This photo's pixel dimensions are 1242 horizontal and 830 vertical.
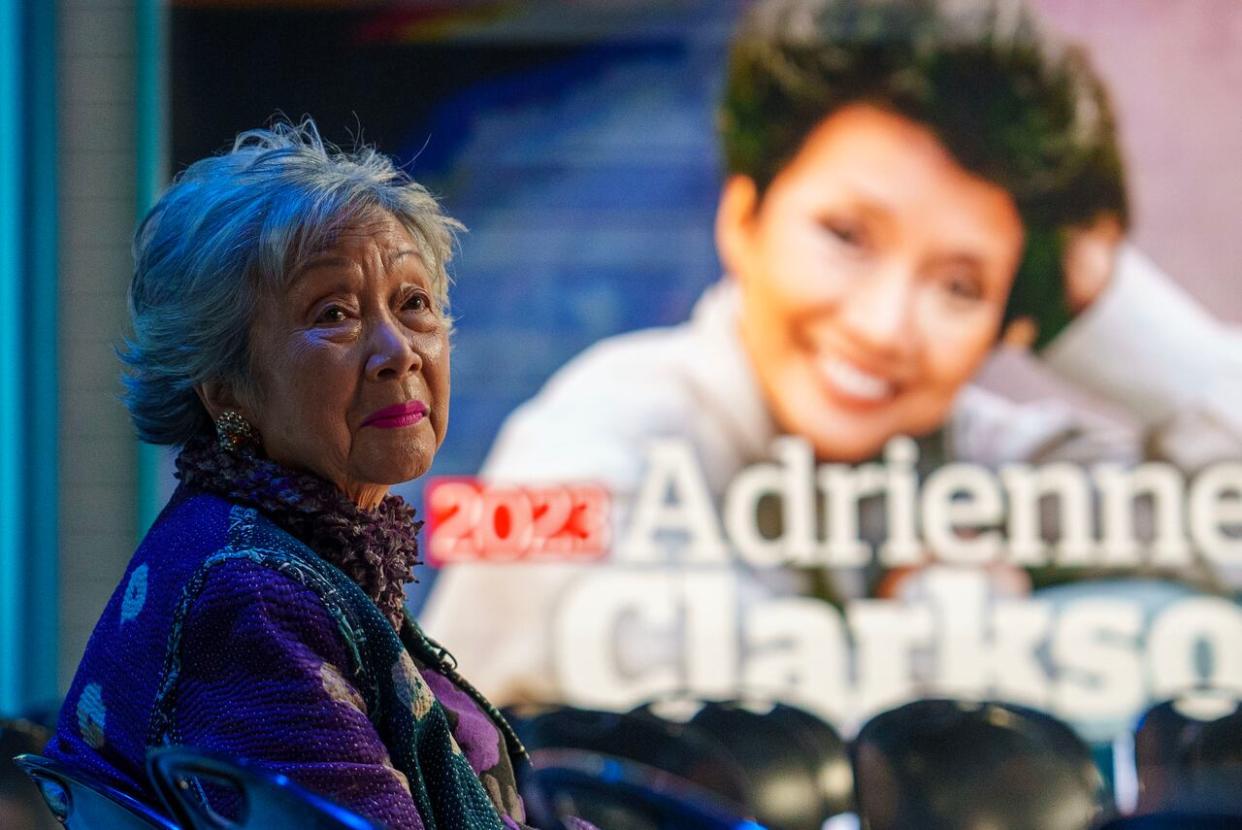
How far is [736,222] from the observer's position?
4.52 m

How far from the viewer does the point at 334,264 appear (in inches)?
54.0

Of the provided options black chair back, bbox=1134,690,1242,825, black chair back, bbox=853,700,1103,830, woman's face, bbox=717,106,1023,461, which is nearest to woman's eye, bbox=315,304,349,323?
black chair back, bbox=853,700,1103,830

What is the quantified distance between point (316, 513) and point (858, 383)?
3.29 m

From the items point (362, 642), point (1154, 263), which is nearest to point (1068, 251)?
point (1154, 263)

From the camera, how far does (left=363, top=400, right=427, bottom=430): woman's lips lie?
139 centimetres

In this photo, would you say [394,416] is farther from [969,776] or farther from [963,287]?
[963,287]

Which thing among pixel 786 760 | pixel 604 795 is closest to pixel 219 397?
pixel 604 795

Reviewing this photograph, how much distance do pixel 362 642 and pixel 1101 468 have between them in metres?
3.58

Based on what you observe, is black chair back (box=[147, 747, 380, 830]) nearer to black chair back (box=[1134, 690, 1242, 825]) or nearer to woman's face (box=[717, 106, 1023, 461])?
black chair back (box=[1134, 690, 1242, 825])

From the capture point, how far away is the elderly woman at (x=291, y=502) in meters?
1.18

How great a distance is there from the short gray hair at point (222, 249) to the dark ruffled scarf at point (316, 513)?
0.08 m

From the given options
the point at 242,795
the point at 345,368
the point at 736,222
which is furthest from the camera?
the point at 736,222

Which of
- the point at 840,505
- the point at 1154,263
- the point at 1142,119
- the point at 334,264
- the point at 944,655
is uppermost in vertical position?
the point at 1142,119

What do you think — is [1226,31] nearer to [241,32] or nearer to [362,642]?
[241,32]
